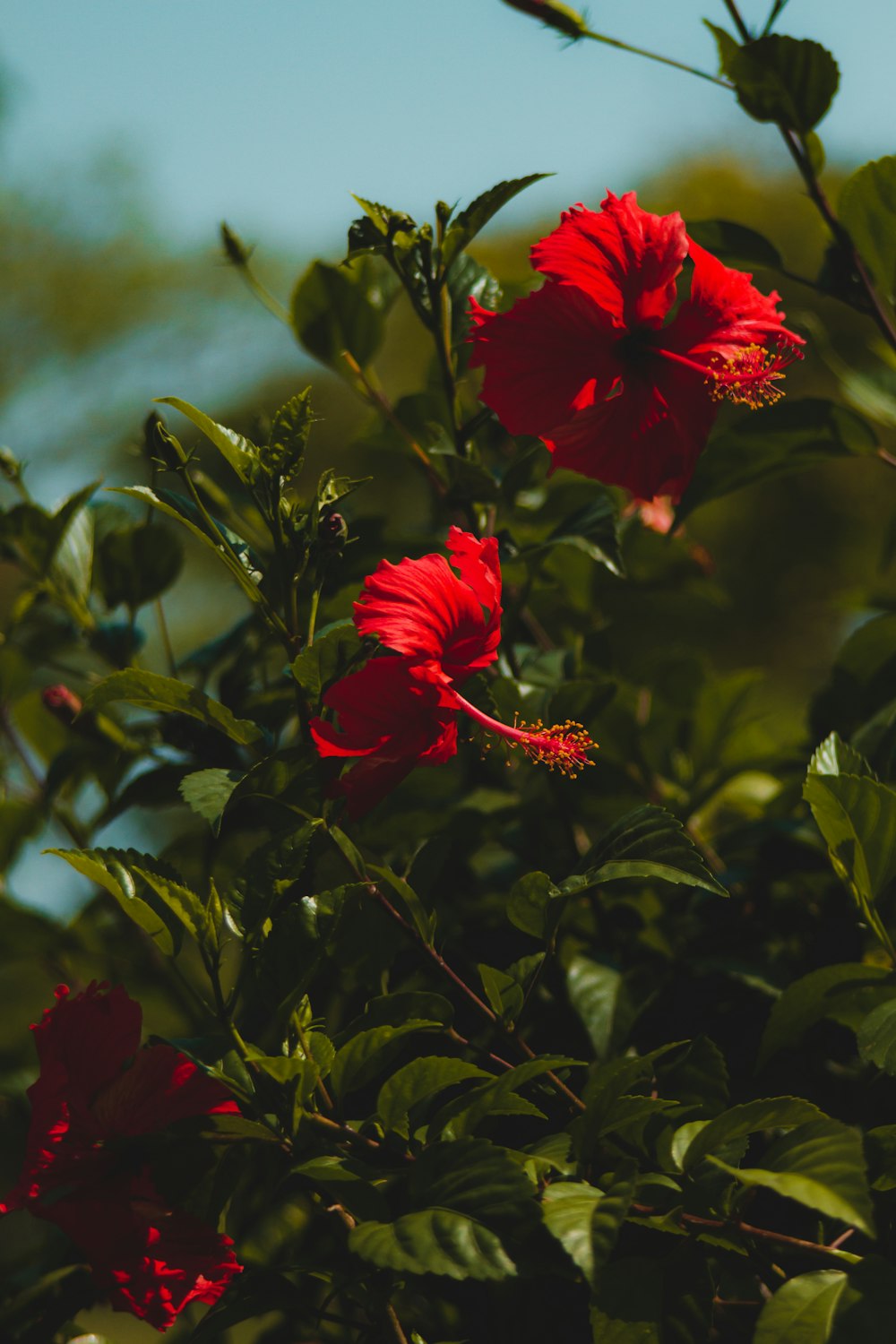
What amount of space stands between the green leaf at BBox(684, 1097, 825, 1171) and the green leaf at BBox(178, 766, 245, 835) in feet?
0.81

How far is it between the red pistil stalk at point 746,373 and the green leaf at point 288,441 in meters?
0.26

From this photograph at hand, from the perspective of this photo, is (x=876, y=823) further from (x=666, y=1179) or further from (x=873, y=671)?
(x=873, y=671)

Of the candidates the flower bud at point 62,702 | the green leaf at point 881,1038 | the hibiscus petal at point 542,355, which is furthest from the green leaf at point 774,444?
the flower bud at point 62,702

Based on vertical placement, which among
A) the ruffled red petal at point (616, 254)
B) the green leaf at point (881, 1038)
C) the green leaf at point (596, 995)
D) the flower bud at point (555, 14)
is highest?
the flower bud at point (555, 14)

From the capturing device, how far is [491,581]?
57 cm

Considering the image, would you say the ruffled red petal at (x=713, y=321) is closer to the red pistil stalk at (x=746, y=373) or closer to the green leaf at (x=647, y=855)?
the red pistil stalk at (x=746, y=373)

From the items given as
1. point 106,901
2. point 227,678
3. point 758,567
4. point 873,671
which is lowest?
point 758,567

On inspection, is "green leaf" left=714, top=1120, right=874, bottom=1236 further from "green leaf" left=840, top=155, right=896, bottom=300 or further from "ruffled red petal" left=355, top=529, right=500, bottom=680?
"green leaf" left=840, top=155, right=896, bottom=300

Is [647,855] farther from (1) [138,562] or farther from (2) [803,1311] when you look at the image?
(1) [138,562]

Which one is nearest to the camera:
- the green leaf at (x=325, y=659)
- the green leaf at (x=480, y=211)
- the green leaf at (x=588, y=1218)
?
the green leaf at (x=588, y=1218)

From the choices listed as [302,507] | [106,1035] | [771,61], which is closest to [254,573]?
[302,507]

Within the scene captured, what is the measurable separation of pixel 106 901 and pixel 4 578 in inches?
317

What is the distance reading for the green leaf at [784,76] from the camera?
28.4 inches

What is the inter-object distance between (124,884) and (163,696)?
0.09 metres
